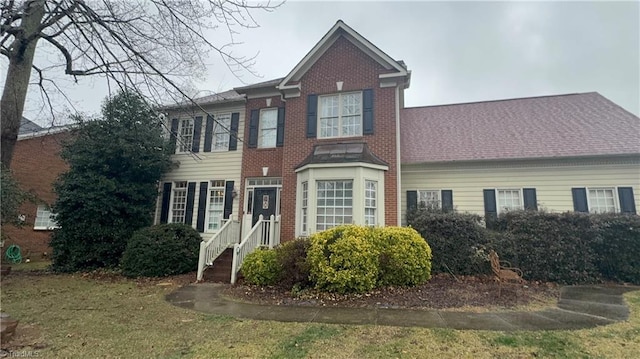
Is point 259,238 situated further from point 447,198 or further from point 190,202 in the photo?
point 447,198

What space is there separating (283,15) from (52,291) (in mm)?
9100

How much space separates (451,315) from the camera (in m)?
5.78

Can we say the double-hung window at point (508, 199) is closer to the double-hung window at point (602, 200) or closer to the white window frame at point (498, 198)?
the white window frame at point (498, 198)

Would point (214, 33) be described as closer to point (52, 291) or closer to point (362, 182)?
point (362, 182)

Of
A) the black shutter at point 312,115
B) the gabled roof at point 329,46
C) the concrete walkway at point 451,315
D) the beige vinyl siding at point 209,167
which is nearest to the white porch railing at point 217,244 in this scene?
the beige vinyl siding at point 209,167

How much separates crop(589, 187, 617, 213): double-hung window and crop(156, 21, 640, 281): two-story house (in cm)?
3

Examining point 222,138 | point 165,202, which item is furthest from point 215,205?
point 222,138

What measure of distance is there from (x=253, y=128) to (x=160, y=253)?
597 centimetres

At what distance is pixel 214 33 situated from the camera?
5398 mm

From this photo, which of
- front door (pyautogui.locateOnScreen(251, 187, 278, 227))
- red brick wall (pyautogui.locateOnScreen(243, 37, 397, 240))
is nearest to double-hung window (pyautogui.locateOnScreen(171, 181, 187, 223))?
front door (pyautogui.locateOnScreen(251, 187, 278, 227))

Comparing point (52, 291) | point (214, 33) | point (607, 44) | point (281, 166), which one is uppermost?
point (607, 44)

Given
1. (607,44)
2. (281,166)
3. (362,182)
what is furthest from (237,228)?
(607,44)

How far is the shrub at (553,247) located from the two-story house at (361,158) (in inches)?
105

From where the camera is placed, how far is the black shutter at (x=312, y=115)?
11750mm
